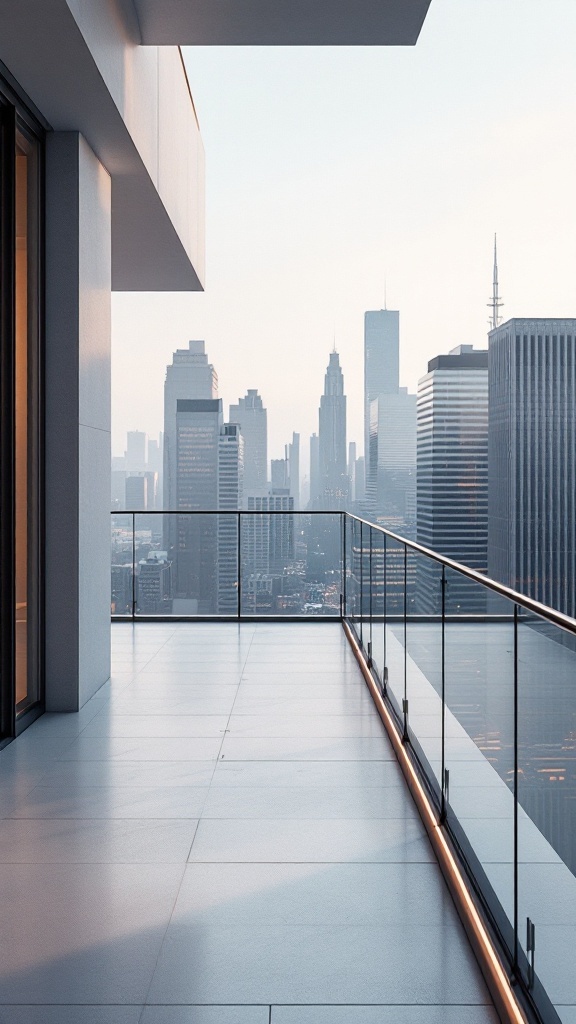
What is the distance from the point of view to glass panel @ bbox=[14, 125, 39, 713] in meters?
4.53

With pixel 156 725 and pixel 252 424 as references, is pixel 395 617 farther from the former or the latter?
pixel 252 424

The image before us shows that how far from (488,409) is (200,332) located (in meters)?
10.7

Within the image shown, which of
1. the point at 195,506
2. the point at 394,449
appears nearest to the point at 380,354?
the point at 394,449

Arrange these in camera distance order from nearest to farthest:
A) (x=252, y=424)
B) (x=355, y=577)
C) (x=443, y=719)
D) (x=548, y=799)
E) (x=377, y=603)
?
(x=548, y=799)
(x=443, y=719)
(x=377, y=603)
(x=355, y=577)
(x=252, y=424)

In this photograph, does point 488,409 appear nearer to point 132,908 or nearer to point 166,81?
point 166,81

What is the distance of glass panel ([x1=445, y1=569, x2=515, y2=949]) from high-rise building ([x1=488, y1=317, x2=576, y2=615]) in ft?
75.8

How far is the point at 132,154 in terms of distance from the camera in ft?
17.1

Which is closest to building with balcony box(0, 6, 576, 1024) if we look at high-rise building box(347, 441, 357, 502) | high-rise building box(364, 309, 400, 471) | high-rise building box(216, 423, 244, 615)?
high-rise building box(216, 423, 244, 615)

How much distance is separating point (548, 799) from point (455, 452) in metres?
27.3

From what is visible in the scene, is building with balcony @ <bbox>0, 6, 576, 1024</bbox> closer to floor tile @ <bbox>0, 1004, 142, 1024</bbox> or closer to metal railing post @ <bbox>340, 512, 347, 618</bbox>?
floor tile @ <bbox>0, 1004, 142, 1024</bbox>

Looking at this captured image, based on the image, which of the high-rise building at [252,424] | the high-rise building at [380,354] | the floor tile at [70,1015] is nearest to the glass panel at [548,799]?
the floor tile at [70,1015]

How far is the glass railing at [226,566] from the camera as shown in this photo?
26.5 ft

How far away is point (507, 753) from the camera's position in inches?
79.1

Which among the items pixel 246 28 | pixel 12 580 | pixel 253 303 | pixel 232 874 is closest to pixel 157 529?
pixel 12 580
